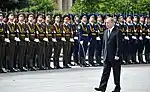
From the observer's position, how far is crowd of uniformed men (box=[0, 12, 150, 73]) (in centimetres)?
1694

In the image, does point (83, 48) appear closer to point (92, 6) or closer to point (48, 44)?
point (48, 44)

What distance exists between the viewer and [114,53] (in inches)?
489

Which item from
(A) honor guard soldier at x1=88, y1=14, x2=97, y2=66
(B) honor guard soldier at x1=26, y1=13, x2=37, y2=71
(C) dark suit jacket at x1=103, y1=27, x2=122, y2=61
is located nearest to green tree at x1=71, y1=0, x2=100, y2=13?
(A) honor guard soldier at x1=88, y1=14, x2=97, y2=66

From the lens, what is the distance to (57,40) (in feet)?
59.9

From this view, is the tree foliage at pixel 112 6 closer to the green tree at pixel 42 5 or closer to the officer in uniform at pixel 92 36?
the green tree at pixel 42 5

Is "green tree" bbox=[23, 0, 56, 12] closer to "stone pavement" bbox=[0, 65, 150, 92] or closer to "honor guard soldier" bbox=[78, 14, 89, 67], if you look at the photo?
"honor guard soldier" bbox=[78, 14, 89, 67]

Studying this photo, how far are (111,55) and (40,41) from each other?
569cm

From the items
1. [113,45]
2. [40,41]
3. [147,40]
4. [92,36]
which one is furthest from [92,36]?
[113,45]

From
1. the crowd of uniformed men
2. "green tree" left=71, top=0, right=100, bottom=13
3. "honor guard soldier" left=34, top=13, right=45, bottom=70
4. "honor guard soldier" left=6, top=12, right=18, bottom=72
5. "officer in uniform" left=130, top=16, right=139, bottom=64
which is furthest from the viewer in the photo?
"green tree" left=71, top=0, right=100, bottom=13

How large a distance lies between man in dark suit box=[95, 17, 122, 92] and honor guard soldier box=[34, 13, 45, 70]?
522cm

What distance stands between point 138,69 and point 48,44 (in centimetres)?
319

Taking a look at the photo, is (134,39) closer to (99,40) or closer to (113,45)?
(99,40)

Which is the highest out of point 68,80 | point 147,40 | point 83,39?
point 83,39

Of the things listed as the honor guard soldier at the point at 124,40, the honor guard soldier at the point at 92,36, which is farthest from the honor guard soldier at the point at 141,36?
the honor guard soldier at the point at 92,36
